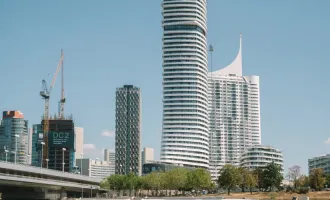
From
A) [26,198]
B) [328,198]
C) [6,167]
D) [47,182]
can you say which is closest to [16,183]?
[6,167]

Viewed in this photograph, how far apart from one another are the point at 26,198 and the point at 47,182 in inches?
751

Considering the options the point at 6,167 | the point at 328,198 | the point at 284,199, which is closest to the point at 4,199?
the point at 6,167

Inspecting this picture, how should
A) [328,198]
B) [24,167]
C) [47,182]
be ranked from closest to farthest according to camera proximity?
[328,198], [24,167], [47,182]

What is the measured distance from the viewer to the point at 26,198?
7347 inches

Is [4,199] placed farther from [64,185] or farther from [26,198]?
[64,185]

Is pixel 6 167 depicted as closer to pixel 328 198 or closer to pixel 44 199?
pixel 44 199

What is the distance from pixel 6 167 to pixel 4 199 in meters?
36.2

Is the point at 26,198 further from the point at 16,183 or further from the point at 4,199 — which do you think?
the point at 16,183

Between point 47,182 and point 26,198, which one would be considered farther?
point 26,198

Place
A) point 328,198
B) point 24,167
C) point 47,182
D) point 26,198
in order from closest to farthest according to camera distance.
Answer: point 328,198 → point 24,167 → point 47,182 → point 26,198

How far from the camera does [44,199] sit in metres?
195

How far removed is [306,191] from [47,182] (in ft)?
253

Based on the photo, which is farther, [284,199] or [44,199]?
[44,199]

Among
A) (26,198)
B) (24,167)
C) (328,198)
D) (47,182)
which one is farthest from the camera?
(26,198)
